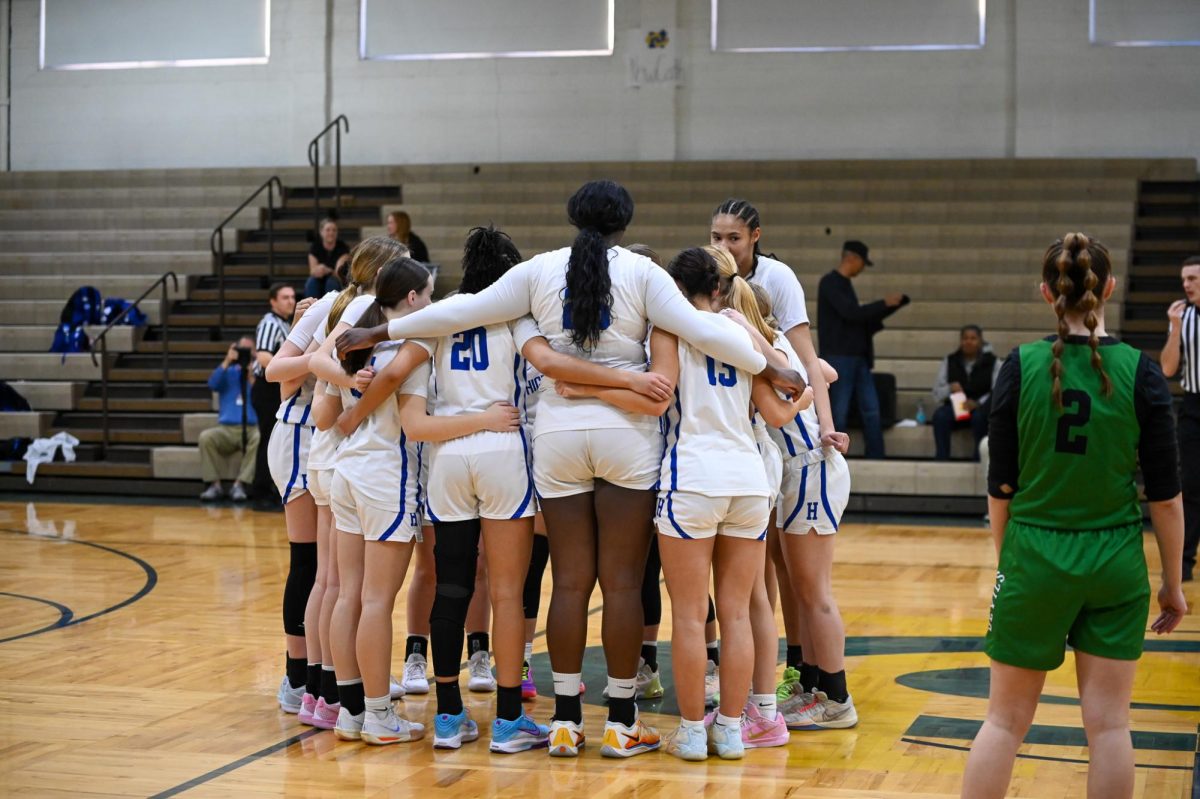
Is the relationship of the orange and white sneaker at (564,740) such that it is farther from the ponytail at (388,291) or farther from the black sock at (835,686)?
the ponytail at (388,291)

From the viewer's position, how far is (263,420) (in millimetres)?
10953

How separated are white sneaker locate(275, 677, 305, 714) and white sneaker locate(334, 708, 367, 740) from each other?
0.45 meters

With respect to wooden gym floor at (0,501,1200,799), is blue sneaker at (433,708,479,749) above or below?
above

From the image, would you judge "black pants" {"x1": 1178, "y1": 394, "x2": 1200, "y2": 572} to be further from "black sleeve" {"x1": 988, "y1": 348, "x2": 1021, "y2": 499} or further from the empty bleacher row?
"black sleeve" {"x1": 988, "y1": 348, "x2": 1021, "y2": 499}

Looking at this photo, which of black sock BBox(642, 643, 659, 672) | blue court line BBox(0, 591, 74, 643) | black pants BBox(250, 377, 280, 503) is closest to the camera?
black sock BBox(642, 643, 659, 672)

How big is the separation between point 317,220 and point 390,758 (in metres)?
10.7

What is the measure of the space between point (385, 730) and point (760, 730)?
46.1 inches

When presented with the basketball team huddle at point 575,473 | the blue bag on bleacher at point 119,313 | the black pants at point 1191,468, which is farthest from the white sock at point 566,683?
the blue bag on bleacher at point 119,313

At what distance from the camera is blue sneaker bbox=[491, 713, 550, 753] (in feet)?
13.9

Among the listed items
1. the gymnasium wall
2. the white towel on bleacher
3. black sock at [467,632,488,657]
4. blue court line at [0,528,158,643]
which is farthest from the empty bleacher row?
black sock at [467,632,488,657]

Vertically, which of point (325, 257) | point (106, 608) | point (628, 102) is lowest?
point (106, 608)

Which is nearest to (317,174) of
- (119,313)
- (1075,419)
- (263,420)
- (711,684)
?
(119,313)

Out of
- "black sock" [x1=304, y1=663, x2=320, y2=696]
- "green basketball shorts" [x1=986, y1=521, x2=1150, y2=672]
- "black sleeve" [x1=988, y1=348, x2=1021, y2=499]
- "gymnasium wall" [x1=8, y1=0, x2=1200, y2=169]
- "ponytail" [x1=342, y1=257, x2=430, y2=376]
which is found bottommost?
"black sock" [x1=304, y1=663, x2=320, y2=696]

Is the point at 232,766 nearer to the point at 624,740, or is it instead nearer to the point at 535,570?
the point at 624,740
